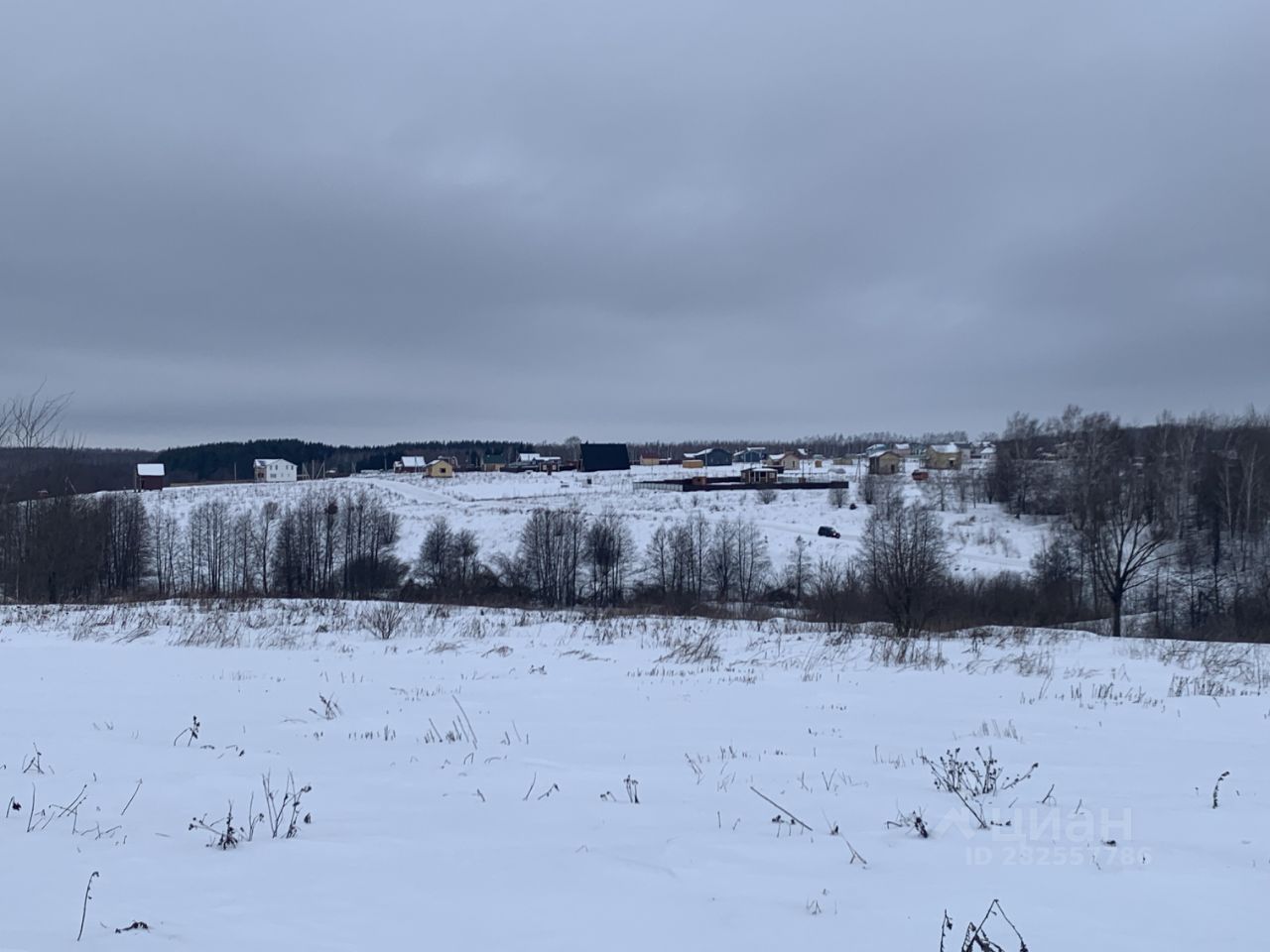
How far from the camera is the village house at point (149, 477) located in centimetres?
9199

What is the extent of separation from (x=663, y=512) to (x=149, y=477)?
64.8m

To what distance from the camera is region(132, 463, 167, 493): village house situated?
91994 mm

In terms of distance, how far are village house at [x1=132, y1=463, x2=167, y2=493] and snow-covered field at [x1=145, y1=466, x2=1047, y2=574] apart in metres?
10.0

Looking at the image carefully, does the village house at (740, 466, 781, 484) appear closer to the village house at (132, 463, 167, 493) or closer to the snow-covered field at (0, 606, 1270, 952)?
the village house at (132, 463, 167, 493)

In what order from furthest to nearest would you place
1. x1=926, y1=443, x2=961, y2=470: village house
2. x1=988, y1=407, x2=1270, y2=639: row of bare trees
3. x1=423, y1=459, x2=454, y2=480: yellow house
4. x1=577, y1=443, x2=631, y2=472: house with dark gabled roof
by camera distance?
x1=577, y1=443, x2=631, y2=472: house with dark gabled roof → x1=423, y1=459, x2=454, y2=480: yellow house → x1=926, y1=443, x2=961, y2=470: village house → x1=988, y1=407, x2=1270, y2=639: row of bare trees

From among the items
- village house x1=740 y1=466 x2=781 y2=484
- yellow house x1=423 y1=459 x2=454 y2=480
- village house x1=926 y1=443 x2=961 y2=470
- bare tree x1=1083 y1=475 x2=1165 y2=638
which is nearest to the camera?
bare tree x1=1083 y1=475 x2=1165 y2=638

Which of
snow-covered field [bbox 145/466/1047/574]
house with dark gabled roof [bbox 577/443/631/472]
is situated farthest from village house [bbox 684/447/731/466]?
snow-covered field [bbox 145/466/1047/574]

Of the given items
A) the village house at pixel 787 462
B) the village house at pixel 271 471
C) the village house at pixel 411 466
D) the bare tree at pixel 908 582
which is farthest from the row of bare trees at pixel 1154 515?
the village house at pixel 271 471

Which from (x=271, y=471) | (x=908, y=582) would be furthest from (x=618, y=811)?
(x=271, y=471)

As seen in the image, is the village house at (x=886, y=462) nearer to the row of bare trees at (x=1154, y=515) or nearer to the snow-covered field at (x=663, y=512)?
the snow-covered field at (x=663, y=512)

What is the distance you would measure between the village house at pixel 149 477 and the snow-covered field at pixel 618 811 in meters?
95.2

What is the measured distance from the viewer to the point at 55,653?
1173 cm

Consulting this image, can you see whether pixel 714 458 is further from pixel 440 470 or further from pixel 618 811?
pixel 618 811

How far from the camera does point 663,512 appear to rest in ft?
218
